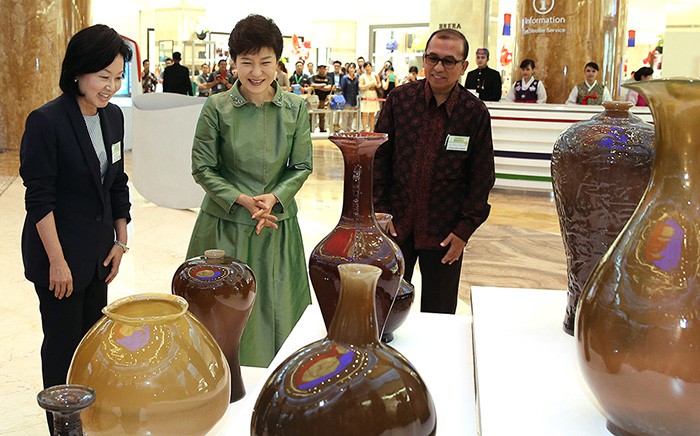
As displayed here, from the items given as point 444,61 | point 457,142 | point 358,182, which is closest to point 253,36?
point 444,61

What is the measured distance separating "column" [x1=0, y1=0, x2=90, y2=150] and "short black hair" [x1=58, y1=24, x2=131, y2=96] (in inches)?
350

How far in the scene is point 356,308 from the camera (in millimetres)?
974

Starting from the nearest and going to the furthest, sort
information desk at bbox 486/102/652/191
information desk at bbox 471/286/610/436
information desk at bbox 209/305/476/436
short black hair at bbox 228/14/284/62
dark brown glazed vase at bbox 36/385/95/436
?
dark brown glazed vase at bbox 36/385/95/436, information desk at bbox 471/286/610/436, information desk at bbox 209/305/476/436, short black hair at bbox 228/14/284/62, information desk at bbox 486/102/652/191

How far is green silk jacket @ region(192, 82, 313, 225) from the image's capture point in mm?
2662

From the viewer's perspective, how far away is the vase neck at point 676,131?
1.09 meters

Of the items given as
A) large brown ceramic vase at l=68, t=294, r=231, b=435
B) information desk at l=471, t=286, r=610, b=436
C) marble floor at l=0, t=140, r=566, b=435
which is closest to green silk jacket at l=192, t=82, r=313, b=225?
information desk at l=471, t=286, r=610, b=436

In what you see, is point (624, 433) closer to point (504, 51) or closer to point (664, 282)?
point (664, 282)

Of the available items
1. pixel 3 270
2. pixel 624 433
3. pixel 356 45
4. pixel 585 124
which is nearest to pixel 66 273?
pixel 585 124

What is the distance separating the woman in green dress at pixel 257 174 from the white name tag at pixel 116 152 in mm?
265

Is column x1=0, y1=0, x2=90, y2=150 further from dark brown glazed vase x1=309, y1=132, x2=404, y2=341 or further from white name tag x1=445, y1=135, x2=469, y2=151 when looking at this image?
dark brown glazed vase x1=309, y1=132, x2=404, y2=341

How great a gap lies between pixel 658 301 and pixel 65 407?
78 cm

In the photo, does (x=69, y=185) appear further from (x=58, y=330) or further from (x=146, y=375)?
(x=146, y=375)

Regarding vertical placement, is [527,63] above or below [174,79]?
above

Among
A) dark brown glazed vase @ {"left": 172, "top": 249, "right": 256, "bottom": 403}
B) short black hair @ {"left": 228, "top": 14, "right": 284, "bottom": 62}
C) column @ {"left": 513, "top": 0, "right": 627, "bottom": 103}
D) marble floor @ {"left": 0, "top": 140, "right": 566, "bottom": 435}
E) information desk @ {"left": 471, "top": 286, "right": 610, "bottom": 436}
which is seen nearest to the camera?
information desk @ {"left": 471, "top": 286, "right": 610, "bottom": 436}
